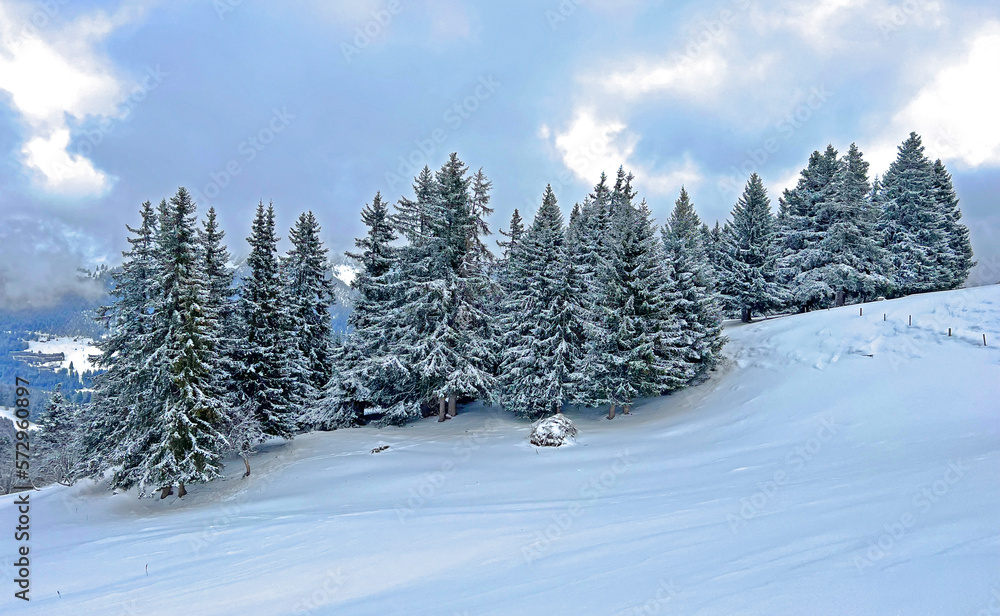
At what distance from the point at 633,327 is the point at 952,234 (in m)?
32.6

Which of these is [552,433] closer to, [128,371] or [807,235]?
[128,371]

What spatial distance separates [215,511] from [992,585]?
17.1 meters

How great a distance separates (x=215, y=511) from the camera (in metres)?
13.8

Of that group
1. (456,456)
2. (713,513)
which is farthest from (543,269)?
(713,513)

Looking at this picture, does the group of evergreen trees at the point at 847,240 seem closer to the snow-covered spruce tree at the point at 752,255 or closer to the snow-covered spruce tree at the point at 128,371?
the snow-covered spruce tree at the point at 752,255

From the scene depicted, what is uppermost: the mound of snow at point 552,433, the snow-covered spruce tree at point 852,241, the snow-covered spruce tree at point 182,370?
the snow-covered spruce tree at point 852,241

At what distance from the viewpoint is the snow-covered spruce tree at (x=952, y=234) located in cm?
3472

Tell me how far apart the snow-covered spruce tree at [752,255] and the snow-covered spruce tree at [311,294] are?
95.5ft

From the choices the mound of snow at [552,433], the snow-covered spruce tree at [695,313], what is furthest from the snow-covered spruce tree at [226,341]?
the snow-covered spruce tree at [695,313]

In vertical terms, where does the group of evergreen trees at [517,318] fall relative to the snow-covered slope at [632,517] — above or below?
above

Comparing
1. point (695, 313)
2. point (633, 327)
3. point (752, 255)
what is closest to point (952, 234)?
point (752, 255)

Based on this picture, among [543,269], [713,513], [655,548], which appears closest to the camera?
[655,548]

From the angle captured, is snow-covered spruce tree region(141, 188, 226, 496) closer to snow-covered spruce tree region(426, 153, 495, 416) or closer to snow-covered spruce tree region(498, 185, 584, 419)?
snow-covered spruce tree region(426, 153, 495, 416)

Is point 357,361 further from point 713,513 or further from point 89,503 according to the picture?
point 713,513
